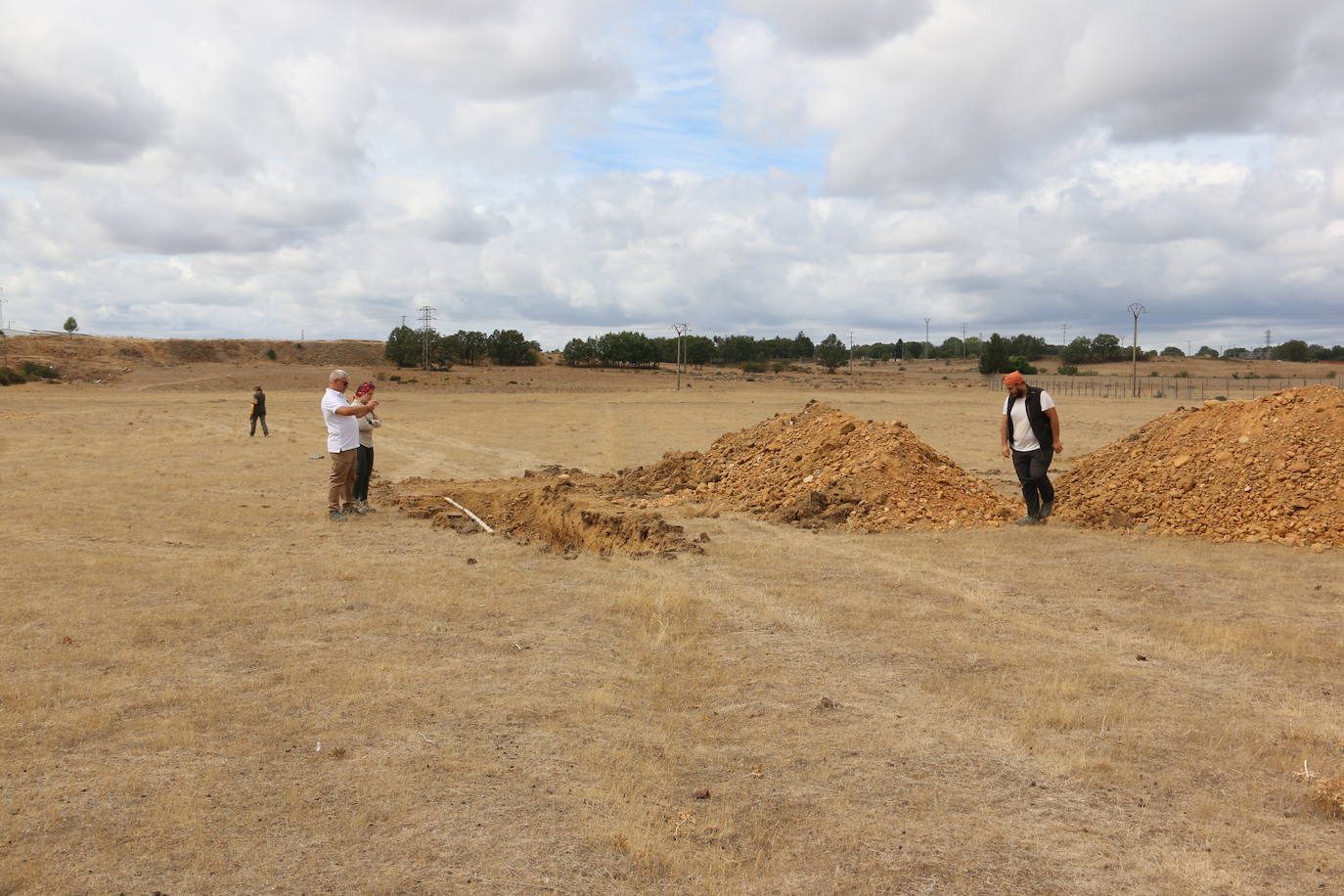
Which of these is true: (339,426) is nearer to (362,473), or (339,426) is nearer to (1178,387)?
(362,473)

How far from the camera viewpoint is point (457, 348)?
106 metres

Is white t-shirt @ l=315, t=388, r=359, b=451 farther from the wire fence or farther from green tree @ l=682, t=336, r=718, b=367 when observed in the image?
green tree @ l=682, t=336, r=718, b=367

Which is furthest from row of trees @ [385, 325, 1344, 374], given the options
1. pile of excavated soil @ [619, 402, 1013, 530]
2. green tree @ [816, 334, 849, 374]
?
pile of excavated soil @ [619, 402, 1013, 530]

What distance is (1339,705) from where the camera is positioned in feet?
17.8

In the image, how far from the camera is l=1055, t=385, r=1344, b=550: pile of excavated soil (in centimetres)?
1033

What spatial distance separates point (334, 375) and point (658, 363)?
10244 cm

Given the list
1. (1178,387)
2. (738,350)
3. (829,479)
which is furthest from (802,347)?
(829,479)

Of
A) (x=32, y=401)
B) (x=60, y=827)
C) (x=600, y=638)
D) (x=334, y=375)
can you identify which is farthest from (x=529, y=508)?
(x=32, y=401)

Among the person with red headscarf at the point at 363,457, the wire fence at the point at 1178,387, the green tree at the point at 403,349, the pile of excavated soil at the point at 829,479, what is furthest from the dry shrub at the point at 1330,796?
the green tree at the point at 403,349

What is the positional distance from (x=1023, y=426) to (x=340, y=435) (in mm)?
8306

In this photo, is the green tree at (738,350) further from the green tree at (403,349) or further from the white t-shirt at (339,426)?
the white t-shirt at (339,426)

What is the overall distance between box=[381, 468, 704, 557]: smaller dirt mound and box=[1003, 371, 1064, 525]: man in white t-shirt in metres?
4.06

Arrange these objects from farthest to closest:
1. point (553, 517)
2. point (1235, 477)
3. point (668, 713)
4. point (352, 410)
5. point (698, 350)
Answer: point (698, 350) → point (352, 410) → point (553, 517) → point (1235, 477) → point (668, 713)

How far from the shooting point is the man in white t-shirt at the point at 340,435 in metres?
11.7
